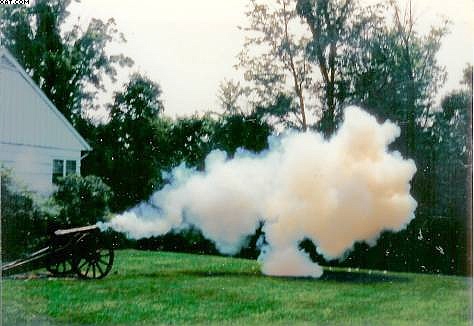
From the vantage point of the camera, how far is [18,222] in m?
5.36

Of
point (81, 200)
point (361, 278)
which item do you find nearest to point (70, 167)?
point (81, 200)

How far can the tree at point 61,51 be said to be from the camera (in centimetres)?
529

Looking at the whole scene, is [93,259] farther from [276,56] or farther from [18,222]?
[276,56]

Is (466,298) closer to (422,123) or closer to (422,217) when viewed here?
(422,217)

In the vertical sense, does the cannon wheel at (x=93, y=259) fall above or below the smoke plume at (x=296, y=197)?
below

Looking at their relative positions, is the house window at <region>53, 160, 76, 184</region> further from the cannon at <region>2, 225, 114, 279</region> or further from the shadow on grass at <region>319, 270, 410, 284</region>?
the shadow on grass at <region>319, 270, 410, 284</region>

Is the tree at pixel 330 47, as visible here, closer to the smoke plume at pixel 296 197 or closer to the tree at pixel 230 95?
the smoke plume at pixel 296 197

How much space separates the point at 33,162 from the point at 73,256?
91cm

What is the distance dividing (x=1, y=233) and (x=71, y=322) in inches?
40.4

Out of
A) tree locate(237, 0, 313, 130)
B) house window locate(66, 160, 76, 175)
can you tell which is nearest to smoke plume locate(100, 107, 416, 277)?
tree locate(237, 0, 313, 130)

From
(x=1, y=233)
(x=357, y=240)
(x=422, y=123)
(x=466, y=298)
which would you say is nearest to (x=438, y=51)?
(x=422, y=123)

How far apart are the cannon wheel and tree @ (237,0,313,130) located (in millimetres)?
1860

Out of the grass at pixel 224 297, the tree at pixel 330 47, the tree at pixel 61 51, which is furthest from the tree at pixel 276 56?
the grass at pixel 224 297

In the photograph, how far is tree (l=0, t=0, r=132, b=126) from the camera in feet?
17.4
